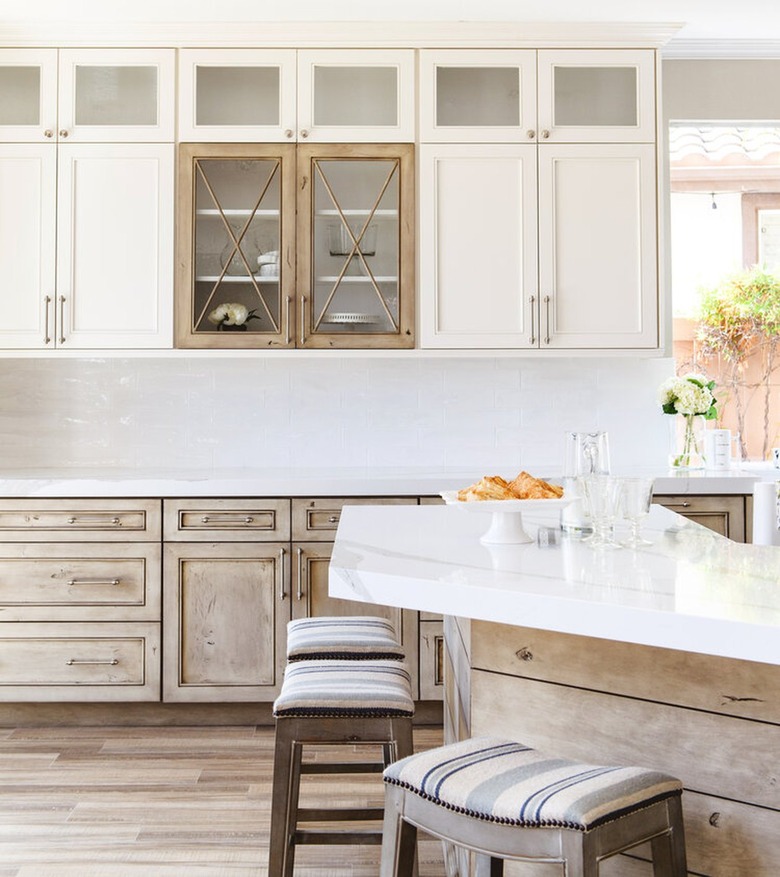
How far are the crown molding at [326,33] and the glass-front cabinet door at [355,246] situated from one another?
43 centimetres

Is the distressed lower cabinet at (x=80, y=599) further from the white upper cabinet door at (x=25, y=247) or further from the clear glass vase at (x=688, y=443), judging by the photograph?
the clear glass vase at (x=688, y=443)

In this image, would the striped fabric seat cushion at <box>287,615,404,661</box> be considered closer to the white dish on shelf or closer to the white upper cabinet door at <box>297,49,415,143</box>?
the white dish on shelf

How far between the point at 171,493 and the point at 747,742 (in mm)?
2418

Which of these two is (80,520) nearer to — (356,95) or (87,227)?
(87,227)

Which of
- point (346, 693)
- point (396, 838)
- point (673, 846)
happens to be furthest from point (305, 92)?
point (673, 846)

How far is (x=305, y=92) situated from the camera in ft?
12.0

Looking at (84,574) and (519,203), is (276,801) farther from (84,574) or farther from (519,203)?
(519,203)

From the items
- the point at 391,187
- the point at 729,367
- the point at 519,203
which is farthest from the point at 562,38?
the point at 729,367

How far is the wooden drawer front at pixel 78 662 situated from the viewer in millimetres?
3395

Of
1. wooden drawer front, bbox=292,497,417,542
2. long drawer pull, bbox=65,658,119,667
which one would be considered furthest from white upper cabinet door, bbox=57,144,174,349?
long drawer pull, bbox=65,658,119,667

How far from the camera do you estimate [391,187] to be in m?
3.66

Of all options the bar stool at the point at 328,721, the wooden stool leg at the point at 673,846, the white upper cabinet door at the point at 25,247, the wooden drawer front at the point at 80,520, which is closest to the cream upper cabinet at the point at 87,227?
the white upper cabinet door at the point at 25,247

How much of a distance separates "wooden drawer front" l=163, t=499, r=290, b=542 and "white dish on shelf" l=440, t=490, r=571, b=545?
5.04ft

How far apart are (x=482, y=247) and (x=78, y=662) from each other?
2.21m
